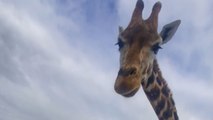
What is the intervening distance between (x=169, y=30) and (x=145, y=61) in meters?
1.94

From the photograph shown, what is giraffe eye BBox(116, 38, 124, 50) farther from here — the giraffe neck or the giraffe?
the giraffe neck

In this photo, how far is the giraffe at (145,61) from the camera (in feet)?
26.6

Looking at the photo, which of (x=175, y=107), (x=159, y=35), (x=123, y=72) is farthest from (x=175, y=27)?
(x=123, y=72)

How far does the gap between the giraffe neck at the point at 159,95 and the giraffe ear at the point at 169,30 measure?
2.66 ft

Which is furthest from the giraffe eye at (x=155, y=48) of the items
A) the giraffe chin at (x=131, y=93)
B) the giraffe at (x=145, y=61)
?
the giraffe chin at (x=131, y=93)

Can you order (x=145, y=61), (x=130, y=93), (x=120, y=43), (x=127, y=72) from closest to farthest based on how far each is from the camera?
1. (x=130, y=93)
2. (x=127, y=72)
3. (x=145, y=61)
4. (x=120, y=43)

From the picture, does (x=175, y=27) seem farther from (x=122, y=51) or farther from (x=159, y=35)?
(x=122, y=51)

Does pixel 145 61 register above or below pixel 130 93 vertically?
above

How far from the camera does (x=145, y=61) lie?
940 cm

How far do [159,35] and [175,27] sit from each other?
1.12m

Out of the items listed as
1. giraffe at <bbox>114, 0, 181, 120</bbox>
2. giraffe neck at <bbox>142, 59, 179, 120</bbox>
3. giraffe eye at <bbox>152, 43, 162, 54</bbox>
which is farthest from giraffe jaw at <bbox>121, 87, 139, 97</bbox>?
giraffe neck at <bbox>142, 59, 179, 120</bbox>

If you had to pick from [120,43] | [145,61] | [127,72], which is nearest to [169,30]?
[120,43]

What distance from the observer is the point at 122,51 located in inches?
380

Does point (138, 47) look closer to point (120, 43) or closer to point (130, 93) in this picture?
point (120, 43)
